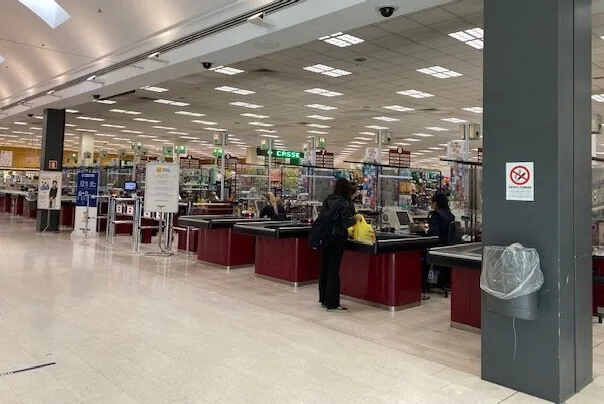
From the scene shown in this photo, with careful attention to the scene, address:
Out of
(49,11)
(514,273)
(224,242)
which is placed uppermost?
(49,11)

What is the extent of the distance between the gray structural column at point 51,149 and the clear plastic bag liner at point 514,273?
12978 millimetres

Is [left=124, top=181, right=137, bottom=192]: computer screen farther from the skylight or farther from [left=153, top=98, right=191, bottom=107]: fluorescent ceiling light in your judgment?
the skylight

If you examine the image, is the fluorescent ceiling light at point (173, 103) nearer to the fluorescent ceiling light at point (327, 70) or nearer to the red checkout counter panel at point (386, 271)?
the fluorescent ceiling light at point (327, 70)

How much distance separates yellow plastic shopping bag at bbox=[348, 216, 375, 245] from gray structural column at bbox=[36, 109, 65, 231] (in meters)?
10.7

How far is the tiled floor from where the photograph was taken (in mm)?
→ 3068

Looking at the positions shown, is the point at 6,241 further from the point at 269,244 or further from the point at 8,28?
the point at 269,244

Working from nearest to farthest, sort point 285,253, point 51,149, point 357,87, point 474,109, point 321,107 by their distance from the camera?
point 285,253 < point 357,87 < point 51,149 < point 474,109 < point 321,107

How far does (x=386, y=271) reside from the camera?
18.0 feet

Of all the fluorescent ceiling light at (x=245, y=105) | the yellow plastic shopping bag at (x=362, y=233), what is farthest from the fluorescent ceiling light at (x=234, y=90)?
the yellow plastic shopping bag at (x=362, y=233)

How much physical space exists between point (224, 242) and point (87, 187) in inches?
224

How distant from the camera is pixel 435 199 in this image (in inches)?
259

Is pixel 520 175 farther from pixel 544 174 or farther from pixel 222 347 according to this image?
pixel 222 347

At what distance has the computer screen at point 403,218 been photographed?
836cm

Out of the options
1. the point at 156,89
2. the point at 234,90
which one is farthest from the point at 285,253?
the point at 156,89
